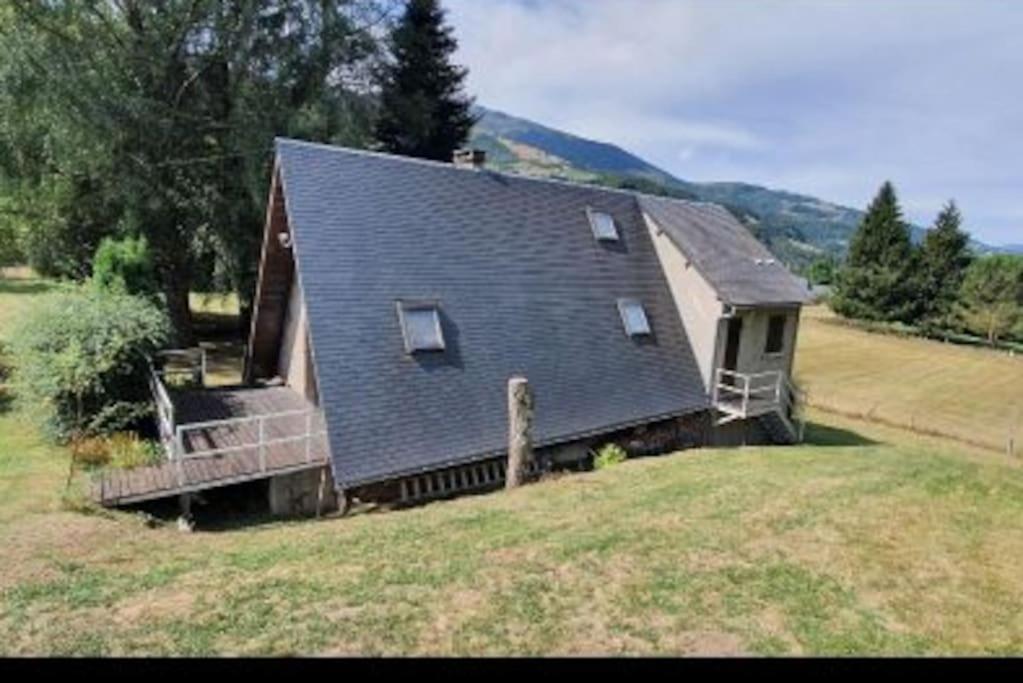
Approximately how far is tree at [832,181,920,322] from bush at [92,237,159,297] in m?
62.6

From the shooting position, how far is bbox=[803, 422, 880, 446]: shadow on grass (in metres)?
26.5

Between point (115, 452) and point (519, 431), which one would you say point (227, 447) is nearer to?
point (115, 452)

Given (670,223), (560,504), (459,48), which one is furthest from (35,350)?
(459,48)

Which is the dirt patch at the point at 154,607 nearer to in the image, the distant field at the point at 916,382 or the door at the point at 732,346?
the door at the point at 732,346

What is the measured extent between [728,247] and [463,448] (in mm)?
13286

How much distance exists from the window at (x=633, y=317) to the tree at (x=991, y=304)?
61.0 meters

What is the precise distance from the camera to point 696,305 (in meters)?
22.5

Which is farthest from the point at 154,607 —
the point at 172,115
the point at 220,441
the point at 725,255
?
the point at 172,115

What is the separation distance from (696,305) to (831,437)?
9.11 metres

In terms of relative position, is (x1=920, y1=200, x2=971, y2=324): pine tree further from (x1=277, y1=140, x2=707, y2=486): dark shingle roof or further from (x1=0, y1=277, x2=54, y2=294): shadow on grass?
(x1=0, y1=277, x2=54, y2=294): shadow on grass

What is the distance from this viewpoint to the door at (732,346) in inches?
898

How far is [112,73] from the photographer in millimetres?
23938

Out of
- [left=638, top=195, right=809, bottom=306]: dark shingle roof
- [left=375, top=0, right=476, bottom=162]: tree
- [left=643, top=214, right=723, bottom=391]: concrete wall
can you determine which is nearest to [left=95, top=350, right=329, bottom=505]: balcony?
[left=643, top=214, right=723, bottom=391]: concrete wall

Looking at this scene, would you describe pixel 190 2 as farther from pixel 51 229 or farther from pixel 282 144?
pixel 282 144
